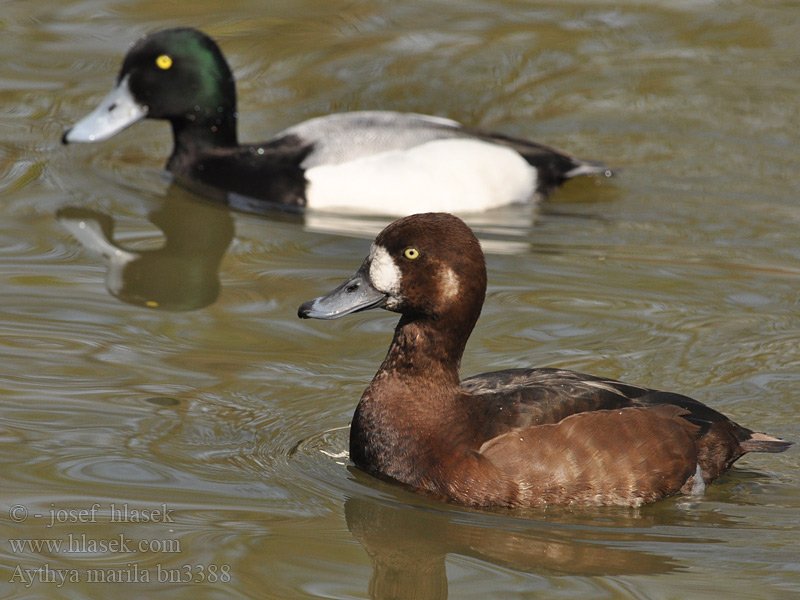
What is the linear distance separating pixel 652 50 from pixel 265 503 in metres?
7.60

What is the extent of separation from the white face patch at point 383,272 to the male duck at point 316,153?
3.61m

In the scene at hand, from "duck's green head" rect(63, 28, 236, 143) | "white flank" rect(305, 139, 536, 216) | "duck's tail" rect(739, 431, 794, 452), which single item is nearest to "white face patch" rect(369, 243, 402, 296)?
"duck's tail" rect(739, 431, 794, 452)

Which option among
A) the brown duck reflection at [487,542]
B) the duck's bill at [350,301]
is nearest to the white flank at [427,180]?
the duck's bill at [350,301]

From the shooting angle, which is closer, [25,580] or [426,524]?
[25,580]

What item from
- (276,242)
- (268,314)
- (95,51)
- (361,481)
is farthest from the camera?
(95,51)

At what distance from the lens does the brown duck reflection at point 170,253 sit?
6.79 m

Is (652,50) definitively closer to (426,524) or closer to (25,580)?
(426,524)

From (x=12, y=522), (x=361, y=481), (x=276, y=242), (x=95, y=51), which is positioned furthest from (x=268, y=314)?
(x=95, y=51)

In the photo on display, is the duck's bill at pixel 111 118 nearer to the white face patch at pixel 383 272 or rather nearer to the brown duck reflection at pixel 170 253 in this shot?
the brown duck reflection at pixel 170 253

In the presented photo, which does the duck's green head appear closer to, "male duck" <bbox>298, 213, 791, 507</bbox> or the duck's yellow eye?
the duck's yellow eye

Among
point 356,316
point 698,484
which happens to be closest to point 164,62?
point 356,316

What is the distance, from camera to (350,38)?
444 inches

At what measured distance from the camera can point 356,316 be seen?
21.3 feet

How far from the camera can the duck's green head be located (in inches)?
350
